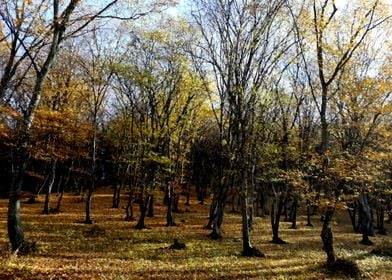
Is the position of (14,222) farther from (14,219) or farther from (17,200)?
(17,200)

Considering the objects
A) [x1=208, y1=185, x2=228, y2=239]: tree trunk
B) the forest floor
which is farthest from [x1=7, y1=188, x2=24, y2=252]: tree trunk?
[x1=208, y1=185, x2=228, y2=239]: tree trunk

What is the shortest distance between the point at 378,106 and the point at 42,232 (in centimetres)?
2205

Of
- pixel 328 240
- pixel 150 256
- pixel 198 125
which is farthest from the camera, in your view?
pixel 198 125

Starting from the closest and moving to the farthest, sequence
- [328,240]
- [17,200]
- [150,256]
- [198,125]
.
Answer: [17,200]
[328,240]
[150,256]
[198,125]

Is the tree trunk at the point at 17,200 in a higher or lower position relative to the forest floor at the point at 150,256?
higher

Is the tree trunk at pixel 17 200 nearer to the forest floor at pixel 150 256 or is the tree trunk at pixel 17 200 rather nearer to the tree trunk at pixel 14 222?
the tree trunk at pixel 14 222

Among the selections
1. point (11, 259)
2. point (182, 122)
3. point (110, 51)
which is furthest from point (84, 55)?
point (11, 259)

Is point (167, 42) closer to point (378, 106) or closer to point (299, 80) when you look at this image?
point (299, 80)

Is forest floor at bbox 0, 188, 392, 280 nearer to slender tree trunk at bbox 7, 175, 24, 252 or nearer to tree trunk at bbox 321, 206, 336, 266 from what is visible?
slender tree trunk at bbox 7, 175, 24, 252

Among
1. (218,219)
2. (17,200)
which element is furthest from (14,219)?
(218,219)

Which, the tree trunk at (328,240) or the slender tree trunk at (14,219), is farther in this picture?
the tree trunk at (328,240)

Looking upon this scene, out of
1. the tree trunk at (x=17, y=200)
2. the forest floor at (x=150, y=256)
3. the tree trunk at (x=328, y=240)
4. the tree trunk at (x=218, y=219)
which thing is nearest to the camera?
the forest floor at (x=150, y=256)

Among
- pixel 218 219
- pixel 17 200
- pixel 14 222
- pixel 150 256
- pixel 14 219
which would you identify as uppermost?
pixel 17 200

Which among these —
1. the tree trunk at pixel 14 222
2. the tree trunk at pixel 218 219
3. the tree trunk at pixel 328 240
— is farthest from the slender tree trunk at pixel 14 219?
the tree trunk at pixel 218 219
